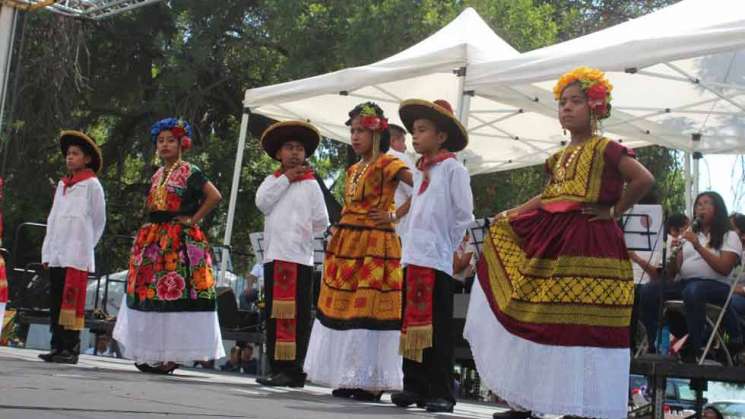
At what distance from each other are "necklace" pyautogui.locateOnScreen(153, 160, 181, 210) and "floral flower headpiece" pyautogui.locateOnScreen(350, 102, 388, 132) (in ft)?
5.57

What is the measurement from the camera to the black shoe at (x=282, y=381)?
8766 millimetres

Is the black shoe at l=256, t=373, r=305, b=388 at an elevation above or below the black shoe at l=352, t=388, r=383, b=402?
above

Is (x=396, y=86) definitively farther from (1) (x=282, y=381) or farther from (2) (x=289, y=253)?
A: (1) (x=282, y=381)

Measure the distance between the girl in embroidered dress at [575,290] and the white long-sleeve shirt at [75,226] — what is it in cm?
431

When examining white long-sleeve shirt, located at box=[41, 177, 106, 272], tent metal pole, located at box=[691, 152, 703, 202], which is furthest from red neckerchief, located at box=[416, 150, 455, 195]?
tent metal pole, located at box=[691, 152, 703, 202]

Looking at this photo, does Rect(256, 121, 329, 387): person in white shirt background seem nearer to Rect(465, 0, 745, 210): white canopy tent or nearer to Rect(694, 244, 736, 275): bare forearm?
Rect(465, 0, 745, 210): white canopy tent

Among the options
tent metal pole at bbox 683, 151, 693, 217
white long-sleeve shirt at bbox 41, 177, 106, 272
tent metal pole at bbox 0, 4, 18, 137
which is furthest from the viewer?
tent metal pole at bbox 0, 4, 18, 137

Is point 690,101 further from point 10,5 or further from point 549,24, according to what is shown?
point 10,5

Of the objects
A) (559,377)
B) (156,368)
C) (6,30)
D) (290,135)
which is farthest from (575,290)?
(6,30)

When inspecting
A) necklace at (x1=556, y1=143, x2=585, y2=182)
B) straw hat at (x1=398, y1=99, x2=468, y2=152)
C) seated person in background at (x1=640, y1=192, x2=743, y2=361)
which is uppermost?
straw hat at (x1=398, y1=99, x2=468, y2=152)

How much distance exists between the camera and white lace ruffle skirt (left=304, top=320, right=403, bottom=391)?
7879mm

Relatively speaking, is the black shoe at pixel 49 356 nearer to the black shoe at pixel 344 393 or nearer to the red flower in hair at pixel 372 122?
the black shoe at pixel 344 393

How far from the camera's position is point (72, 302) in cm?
962

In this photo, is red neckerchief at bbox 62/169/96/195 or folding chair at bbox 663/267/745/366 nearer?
folding chair at bbox 663/267/745/366
